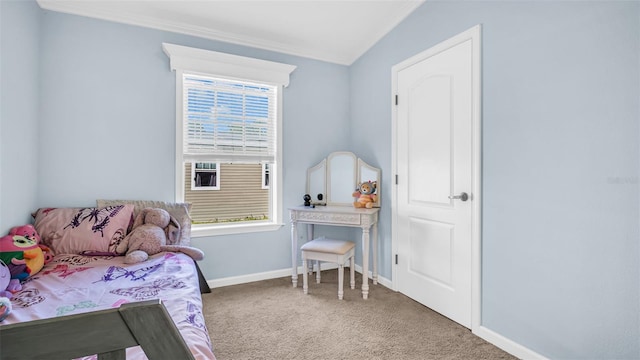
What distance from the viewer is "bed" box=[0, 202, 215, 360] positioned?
48cm

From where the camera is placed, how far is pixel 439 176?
237 centimetres

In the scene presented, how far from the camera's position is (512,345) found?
6.01 ft

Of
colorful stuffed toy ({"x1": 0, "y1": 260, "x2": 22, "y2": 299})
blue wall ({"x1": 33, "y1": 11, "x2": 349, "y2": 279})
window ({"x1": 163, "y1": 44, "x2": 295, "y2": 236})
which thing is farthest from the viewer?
window ({"x1": 163, "y1": 44, "x2": 295, "y2": 236})

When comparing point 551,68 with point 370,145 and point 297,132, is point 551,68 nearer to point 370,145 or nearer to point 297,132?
point 370,145

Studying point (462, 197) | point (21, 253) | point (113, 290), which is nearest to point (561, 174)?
point (462, 197)

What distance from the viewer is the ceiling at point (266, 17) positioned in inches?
99.3

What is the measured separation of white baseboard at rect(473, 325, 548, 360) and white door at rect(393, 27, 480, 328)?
11 cm

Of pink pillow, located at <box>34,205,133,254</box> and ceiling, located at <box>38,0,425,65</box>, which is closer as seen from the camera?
pink pillow, located at <box>34,205,133,254</box>

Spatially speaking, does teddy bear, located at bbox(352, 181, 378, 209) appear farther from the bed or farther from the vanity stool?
the bed

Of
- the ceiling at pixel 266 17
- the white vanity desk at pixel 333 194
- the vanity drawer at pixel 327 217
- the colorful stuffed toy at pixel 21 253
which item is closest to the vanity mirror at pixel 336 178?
the white vanity desk at pixel 333 194

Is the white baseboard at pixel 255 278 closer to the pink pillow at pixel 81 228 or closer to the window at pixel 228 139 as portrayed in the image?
the window at pixel 228 139

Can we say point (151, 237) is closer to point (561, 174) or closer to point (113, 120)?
point (113, 120)

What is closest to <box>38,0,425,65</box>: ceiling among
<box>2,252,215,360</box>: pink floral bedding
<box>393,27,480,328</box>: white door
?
<box>393,27,480,328</box>: white door

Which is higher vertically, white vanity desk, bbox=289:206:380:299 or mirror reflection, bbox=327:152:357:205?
mirror reflection, bbox=327:152:357:205
